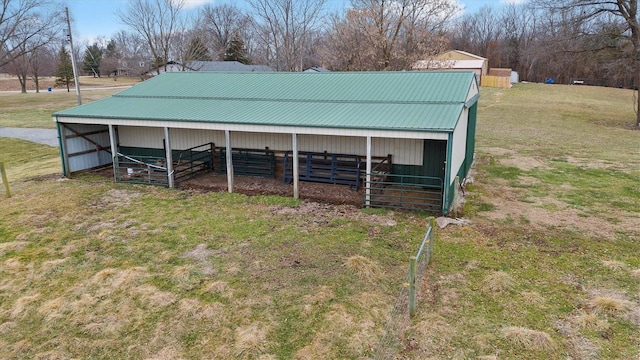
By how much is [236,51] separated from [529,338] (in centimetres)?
6299

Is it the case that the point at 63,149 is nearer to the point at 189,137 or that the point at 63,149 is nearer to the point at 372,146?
the point at 189,137

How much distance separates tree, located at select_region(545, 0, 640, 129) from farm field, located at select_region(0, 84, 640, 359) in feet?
50.1

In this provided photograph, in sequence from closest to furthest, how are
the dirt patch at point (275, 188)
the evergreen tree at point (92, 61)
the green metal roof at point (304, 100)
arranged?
the green metal roof at point (304, 100) → the dirt patch at point (275, 188) → the evergreen tree at point (92, 61)

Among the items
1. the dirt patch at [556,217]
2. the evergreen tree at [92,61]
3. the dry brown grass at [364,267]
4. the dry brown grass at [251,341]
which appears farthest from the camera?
the evergreen tree at [92,61]

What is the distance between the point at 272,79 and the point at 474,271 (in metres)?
10.1

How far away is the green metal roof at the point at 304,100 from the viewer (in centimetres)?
1068

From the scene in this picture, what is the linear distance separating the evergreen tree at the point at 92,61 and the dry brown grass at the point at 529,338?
86339 millimetres

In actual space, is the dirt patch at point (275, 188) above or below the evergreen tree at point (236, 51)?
below

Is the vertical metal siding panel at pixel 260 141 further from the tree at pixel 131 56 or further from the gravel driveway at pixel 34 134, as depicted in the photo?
the tree at pixel 131 56

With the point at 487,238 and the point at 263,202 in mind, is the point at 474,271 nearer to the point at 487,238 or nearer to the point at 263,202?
the point at 487,238

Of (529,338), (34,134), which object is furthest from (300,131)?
(34,134)

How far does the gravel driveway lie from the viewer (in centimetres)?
2141

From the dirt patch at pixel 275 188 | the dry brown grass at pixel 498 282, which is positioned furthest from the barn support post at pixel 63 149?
the dry brown grass at pixel 498 282

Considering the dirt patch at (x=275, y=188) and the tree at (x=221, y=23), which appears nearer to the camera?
the dirt patch at (x=275, y=188)
